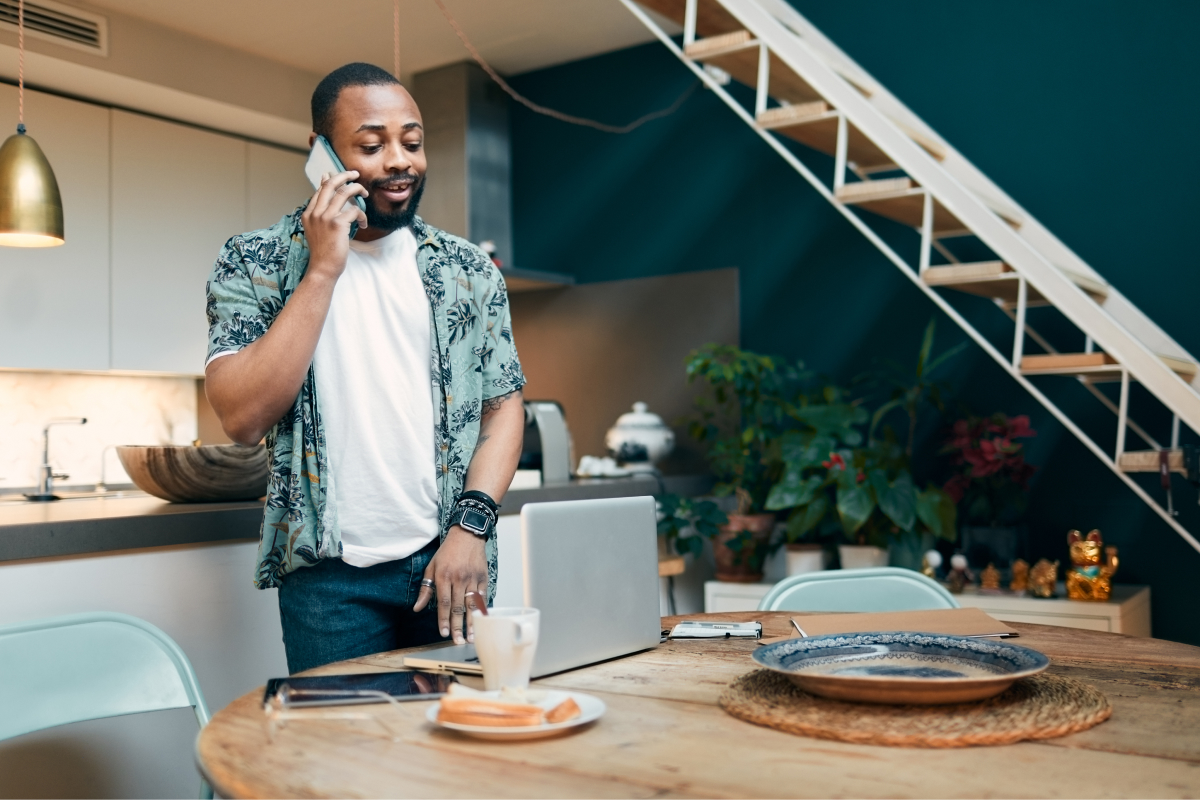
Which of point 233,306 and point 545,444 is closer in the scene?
point 233,306

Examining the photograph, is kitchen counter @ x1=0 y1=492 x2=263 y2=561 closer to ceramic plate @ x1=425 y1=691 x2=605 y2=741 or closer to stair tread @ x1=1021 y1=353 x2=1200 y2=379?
ceramic plate @ x1=425 y1=691 x2=605 y2=741

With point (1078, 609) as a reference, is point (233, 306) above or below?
above

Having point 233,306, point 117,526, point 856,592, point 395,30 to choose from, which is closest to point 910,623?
point 856,592

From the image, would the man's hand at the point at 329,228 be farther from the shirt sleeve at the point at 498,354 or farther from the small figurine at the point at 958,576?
the small figurine at the point at 958,576

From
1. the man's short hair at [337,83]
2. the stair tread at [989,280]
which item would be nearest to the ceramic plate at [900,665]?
the man's short hair at [337,83]

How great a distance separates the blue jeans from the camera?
141 cm

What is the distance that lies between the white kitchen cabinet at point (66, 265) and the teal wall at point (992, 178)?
1.86m

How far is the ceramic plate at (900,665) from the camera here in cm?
92

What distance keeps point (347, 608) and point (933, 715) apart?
81cm

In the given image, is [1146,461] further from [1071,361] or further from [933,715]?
[933,715]

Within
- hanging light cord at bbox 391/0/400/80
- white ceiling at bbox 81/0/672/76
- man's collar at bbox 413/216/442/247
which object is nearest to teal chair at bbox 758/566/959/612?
man's collar at bbox 413/216/442/247

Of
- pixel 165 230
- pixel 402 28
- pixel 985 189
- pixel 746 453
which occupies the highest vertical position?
pixel 402 28

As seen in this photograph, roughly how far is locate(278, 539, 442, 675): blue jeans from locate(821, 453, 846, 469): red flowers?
186 cm

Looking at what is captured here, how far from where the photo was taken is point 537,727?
2.89 feet
